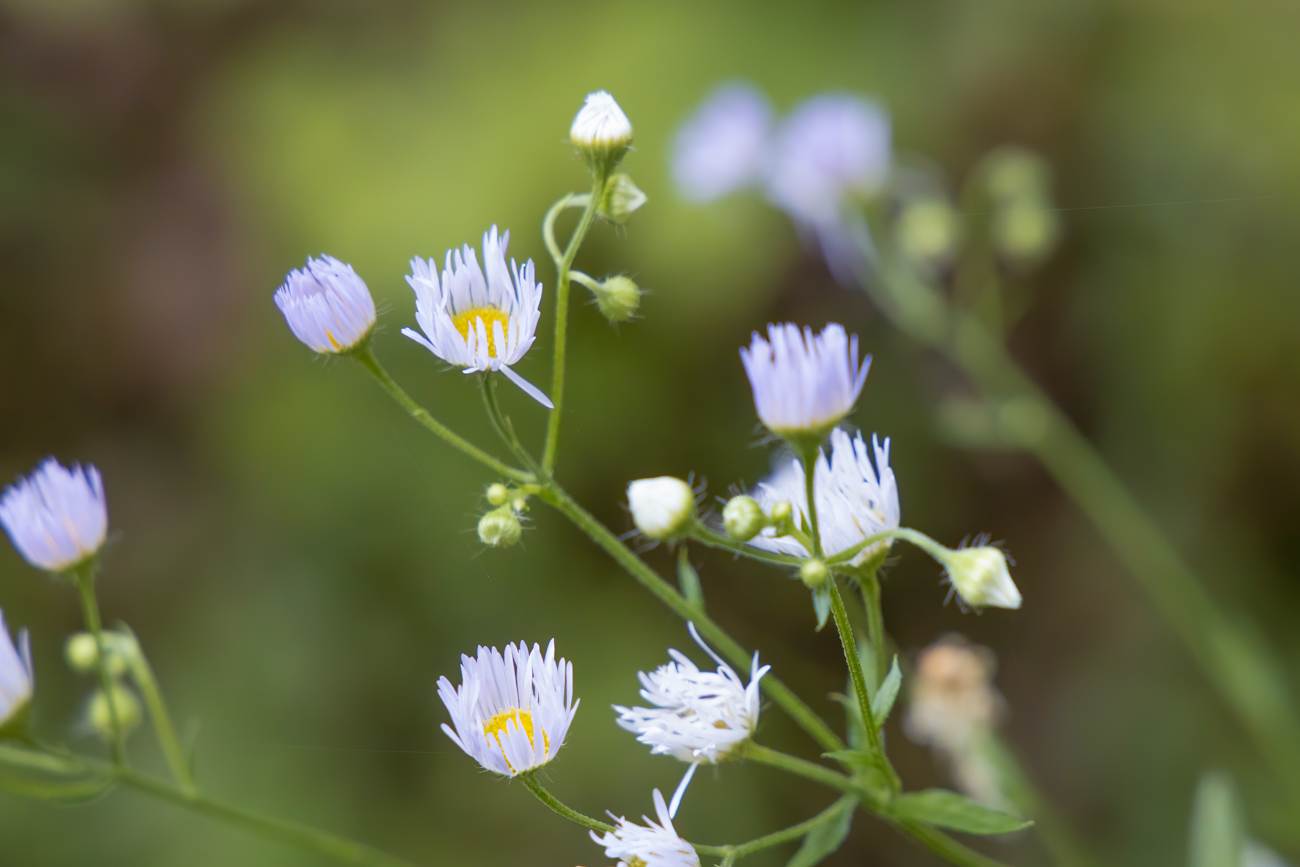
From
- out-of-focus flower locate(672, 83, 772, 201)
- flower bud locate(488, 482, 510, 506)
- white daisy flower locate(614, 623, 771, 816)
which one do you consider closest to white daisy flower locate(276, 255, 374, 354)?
flower bud locate(488, 482, 510, 506)

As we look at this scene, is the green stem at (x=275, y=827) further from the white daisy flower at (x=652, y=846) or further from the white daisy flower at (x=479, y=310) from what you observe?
the white daisy flower at (x=479, y=310)

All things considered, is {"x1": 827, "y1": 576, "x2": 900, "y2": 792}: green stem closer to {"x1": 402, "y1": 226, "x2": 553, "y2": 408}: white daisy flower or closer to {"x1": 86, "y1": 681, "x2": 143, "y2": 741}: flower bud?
{"x1": 402, "y1": 226, "x2": 553, "y2": 408}: white daisy flower

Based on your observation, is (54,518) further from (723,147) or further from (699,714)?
(723,147)

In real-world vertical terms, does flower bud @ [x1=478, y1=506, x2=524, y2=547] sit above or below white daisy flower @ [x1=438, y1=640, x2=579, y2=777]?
above

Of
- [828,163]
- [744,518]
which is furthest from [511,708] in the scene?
[828,163]

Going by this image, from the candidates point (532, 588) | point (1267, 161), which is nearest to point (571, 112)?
point (532, 588)

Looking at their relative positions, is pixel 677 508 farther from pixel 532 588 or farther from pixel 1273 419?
pixel 1273 419
